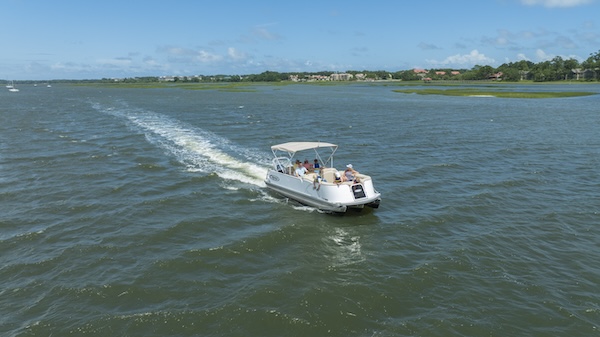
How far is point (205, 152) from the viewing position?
3447cm

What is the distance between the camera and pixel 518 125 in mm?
48000

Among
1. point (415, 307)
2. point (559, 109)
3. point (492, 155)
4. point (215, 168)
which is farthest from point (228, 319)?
point (559, 109)

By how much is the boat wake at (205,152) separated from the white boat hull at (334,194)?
4.29m

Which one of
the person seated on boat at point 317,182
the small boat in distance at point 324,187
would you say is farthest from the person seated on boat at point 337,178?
the person seated on boat at point 317,182

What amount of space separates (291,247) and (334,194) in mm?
4192

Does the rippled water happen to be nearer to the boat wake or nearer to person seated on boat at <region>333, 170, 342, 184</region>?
the boat wake

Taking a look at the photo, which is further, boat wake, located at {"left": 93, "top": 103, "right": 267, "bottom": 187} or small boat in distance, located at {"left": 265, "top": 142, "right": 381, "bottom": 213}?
boat wake, located at {"left": 93, "top": 103, "right": 267, "bottom": 187}

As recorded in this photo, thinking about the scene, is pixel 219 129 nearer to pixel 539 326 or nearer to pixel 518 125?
pixel 518 125

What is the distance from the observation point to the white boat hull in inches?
791

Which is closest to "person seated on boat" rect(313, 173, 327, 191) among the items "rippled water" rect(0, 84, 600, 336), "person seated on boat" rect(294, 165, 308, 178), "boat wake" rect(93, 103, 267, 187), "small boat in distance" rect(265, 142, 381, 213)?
"small boat in distance" rect(265, 142, 381, 213)

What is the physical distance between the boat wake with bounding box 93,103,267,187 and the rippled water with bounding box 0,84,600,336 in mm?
310

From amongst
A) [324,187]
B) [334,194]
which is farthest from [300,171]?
[334,194]

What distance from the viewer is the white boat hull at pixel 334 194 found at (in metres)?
20.1

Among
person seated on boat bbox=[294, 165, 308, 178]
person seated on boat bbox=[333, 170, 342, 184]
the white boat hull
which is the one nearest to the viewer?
the white boat hull
